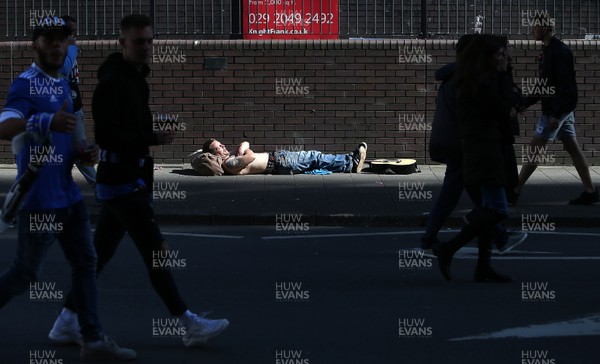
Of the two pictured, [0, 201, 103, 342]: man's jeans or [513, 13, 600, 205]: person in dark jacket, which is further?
[513, 13, 600, 205]: person in dark jacket

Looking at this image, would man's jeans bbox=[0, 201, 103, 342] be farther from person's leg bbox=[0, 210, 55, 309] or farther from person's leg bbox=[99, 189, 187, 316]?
person's leg bbox=[99, 189, 187, 316]

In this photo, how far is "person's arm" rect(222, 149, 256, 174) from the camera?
14.8 meters

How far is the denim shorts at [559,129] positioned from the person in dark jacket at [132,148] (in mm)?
6647

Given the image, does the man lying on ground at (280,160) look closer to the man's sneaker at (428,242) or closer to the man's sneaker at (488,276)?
the man's sneaker at (428,242)

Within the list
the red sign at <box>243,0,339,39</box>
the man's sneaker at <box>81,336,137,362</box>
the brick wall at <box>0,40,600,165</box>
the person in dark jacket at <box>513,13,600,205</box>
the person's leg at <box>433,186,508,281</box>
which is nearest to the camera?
the man's sneaker at <box>81,336,137,362</box>

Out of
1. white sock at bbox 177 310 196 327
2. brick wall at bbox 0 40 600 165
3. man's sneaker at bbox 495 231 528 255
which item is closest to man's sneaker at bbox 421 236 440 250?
man's sneaker at bbox 495 231 528 255

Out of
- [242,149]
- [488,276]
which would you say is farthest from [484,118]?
[242,149]

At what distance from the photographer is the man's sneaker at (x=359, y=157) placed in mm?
15094

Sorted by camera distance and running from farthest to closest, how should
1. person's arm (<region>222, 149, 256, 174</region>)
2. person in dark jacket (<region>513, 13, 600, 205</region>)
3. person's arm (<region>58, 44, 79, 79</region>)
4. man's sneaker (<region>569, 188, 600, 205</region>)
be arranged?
person's arm (<region>222, 149, 256, 174</region>)
man's sneaker (<region>569, 188, 600, 205</region>)
person in dark jacket (<region>513, 13, 600, 205</region>)
person's arm (<region>58, 44, 79, 79</region>)

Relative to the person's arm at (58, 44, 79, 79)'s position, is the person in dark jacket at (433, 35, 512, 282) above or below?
below

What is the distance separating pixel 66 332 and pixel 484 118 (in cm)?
318

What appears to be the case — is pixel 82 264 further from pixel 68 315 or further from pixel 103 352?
pixel 68 315

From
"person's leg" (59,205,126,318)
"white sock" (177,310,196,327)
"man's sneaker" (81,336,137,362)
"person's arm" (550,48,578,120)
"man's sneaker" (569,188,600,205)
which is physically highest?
"person's arm" (550,48,578,120)

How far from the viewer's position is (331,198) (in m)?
12.9
